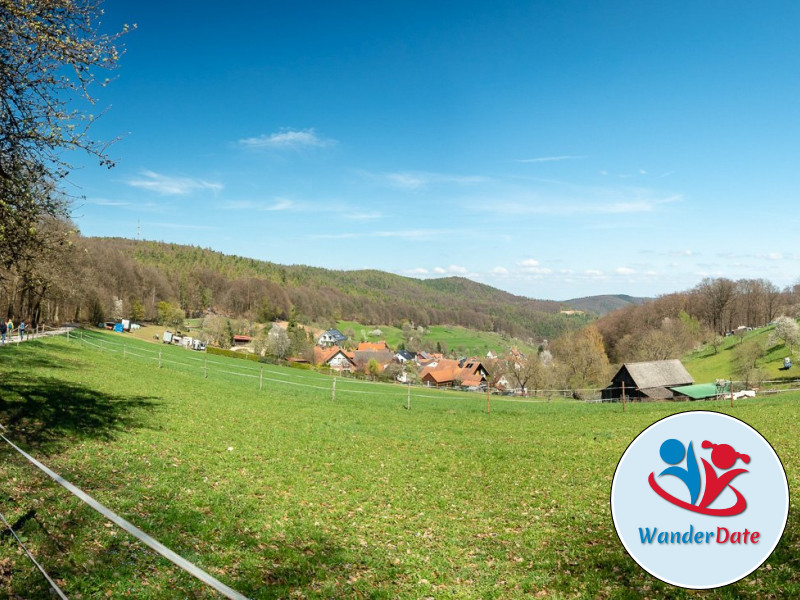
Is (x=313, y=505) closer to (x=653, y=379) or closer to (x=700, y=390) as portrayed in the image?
(x=700, y=390)

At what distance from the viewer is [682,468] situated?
5355 millimetres

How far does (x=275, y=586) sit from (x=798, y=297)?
16314cm

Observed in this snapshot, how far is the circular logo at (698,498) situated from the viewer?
5.04m

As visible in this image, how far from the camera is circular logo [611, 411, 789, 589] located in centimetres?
504

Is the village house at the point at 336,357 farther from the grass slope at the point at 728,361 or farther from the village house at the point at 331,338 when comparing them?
the grass slope at the point at 728,361

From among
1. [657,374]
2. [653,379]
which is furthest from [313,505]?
[657,374]

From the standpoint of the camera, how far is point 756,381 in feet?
193

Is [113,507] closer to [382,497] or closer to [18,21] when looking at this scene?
[382,497]

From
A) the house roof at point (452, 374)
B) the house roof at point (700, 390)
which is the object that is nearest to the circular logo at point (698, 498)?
the house roof at point (700, 390)

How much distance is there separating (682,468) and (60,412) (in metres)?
18.0

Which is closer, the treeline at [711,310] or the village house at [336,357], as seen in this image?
the treeline at [711,310]

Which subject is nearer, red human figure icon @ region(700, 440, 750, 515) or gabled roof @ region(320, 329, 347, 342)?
red human figure icon @ region(700, 440, 750, 515)

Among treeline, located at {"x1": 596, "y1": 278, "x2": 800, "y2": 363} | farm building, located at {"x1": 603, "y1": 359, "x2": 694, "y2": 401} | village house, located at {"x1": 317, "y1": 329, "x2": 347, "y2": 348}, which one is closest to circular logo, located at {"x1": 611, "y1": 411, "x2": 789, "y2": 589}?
farm building, located at {"x1": 603, "y1": 359, "x2": 694, "y2": 401}

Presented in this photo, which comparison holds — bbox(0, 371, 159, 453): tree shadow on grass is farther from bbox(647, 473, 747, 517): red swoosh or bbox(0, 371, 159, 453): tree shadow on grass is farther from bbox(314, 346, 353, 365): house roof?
bbox(314, 346, 353, 365): house roof
